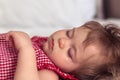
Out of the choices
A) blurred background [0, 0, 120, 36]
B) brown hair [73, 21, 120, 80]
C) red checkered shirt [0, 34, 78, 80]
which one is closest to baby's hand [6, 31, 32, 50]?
red checkered shirt [0, 34, 78, 80]

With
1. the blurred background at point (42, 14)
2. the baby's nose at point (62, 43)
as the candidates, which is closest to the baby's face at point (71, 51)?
the baby's nose at point (62, 43)

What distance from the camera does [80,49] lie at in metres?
0.92

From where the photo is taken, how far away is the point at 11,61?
2.93 ft

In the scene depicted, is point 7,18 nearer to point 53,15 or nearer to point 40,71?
point 53,15

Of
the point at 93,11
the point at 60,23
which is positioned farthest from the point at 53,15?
the point at 93,11

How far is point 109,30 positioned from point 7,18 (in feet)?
1.79

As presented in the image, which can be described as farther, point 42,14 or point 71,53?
point 42,14

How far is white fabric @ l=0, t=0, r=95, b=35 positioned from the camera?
1332mm

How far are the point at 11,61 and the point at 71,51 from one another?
186 mm

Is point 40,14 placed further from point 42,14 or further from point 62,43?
point 62,43

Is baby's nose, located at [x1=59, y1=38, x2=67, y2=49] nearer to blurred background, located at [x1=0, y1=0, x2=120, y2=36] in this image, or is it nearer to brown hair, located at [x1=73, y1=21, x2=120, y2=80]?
brown hair, located at [x1=73, y1=21, x2=120, y2=80]

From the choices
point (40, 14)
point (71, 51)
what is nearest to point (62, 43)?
point (71, 51)

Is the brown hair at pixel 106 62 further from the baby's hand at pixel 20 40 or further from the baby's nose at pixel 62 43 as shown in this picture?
the baby's hand at pixel 20 40

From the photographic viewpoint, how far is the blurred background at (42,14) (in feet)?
4.36
